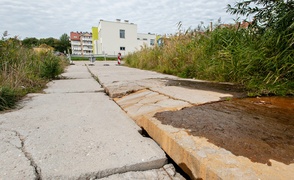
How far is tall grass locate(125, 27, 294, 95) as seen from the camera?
5.88 feet

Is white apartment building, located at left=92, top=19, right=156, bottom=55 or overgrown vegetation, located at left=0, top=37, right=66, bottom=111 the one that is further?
white apartment building, located at left=92, top=19, right=156, bottom=55

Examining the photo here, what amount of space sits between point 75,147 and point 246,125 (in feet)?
3.14

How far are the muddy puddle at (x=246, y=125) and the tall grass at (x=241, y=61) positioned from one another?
0.38 metres

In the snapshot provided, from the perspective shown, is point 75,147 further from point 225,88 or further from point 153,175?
point 225,88

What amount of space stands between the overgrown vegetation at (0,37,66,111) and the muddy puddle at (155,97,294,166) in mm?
1518

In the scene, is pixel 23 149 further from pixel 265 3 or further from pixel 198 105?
pixel 265 3

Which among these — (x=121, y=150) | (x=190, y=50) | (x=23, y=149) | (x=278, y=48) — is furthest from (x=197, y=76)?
(x=23, y=149)

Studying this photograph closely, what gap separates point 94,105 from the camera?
5.83 ft

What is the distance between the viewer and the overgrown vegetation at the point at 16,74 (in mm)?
1742

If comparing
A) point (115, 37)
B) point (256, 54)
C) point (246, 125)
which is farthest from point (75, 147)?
point (115, 37)

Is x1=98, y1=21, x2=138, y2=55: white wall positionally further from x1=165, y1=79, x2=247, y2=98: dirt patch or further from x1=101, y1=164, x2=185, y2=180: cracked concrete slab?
x1=101, y1=164, x2=185, y2=180: cracked concrete slab

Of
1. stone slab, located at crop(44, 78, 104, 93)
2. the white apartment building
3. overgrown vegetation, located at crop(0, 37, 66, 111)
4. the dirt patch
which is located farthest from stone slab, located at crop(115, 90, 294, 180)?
the white apartment building

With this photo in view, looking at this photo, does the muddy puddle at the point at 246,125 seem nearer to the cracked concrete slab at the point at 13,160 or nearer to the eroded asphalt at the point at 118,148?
the eroded asphalt at the point at 118,148

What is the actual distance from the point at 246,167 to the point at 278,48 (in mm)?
1743
